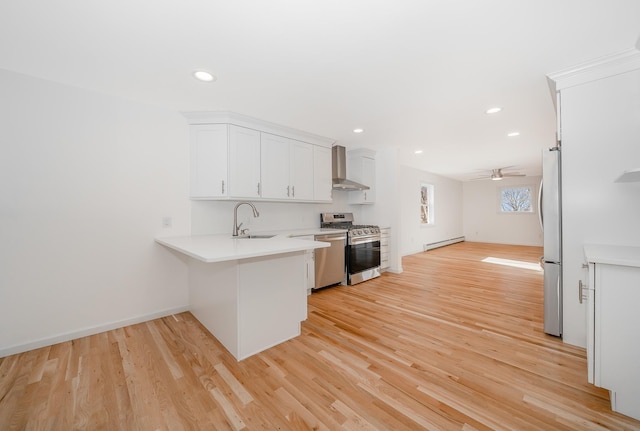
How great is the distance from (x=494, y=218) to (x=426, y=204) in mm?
3253

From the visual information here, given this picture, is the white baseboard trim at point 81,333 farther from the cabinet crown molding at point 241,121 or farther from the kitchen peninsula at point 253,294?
the cabinet crown molding at point 241,121

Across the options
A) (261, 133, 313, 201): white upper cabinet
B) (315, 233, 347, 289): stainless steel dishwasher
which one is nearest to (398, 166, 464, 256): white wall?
(315, 233, 347, 289): stainless steel dishwasher

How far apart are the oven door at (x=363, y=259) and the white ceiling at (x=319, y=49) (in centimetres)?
206

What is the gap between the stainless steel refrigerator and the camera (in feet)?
7.13

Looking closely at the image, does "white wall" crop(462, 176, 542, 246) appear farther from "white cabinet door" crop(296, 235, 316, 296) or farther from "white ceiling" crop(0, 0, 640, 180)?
"white cabinet door" crop(296, 235, 316, 296)

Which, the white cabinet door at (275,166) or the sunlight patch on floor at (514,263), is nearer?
the white cabinet door at (275,166)

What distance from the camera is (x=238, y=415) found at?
1.38m

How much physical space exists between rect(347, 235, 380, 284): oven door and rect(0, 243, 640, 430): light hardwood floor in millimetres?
1219

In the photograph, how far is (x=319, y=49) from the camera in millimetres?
1756

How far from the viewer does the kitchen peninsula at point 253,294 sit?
1902 millimetres

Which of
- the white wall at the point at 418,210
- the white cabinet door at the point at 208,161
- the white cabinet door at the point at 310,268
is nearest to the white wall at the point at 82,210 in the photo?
the white cabinet door at the point at 208,161

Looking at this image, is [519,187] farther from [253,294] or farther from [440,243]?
[253,294]

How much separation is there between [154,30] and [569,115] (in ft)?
10.7

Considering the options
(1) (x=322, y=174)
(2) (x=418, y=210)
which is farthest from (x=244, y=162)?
(2) (x=418, y=210)
